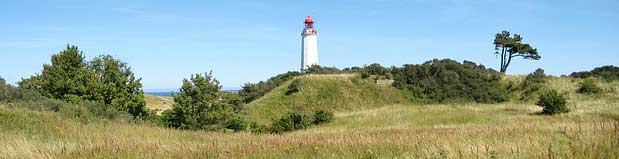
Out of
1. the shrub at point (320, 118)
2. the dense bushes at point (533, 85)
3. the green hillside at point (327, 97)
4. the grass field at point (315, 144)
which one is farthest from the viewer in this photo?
the green hillside at point (327, 97)

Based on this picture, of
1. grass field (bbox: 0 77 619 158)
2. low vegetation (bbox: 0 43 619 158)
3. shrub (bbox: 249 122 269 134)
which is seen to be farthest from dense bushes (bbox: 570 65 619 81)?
grass field (bbox: 0 77 619 158)

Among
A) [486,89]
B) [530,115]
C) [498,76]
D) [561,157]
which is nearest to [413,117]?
[530,115]

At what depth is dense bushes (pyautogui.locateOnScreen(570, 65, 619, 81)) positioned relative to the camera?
4340 cm

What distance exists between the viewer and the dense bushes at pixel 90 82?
33.0m

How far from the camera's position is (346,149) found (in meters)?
7.79

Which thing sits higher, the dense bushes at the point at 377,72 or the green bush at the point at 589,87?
the dense bushes at the point at 377,72

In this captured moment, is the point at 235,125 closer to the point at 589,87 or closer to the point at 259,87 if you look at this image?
the point at 259,87

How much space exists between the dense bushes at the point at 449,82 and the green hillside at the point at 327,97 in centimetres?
183

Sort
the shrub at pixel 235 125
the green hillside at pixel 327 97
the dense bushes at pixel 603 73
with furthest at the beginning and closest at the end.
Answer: the dense bushes at pixel 603 73 → the green hillside at pixel 327 97 → the shrub at pixel 235 125

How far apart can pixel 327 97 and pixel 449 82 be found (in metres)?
10.1

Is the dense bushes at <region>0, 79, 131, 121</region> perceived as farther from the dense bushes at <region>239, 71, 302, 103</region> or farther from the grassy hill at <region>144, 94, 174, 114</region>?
the grassy hill at <region>144, 94, 174, 114</region>

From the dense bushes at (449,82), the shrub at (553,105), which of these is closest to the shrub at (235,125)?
the shrub at (553,105)

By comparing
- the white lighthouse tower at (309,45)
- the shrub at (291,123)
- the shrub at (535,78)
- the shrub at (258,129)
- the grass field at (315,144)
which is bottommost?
the shrub at (258,129)

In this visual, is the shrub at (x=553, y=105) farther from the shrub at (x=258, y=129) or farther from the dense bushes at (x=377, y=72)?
the dense bushes at (x=377, y=72)
